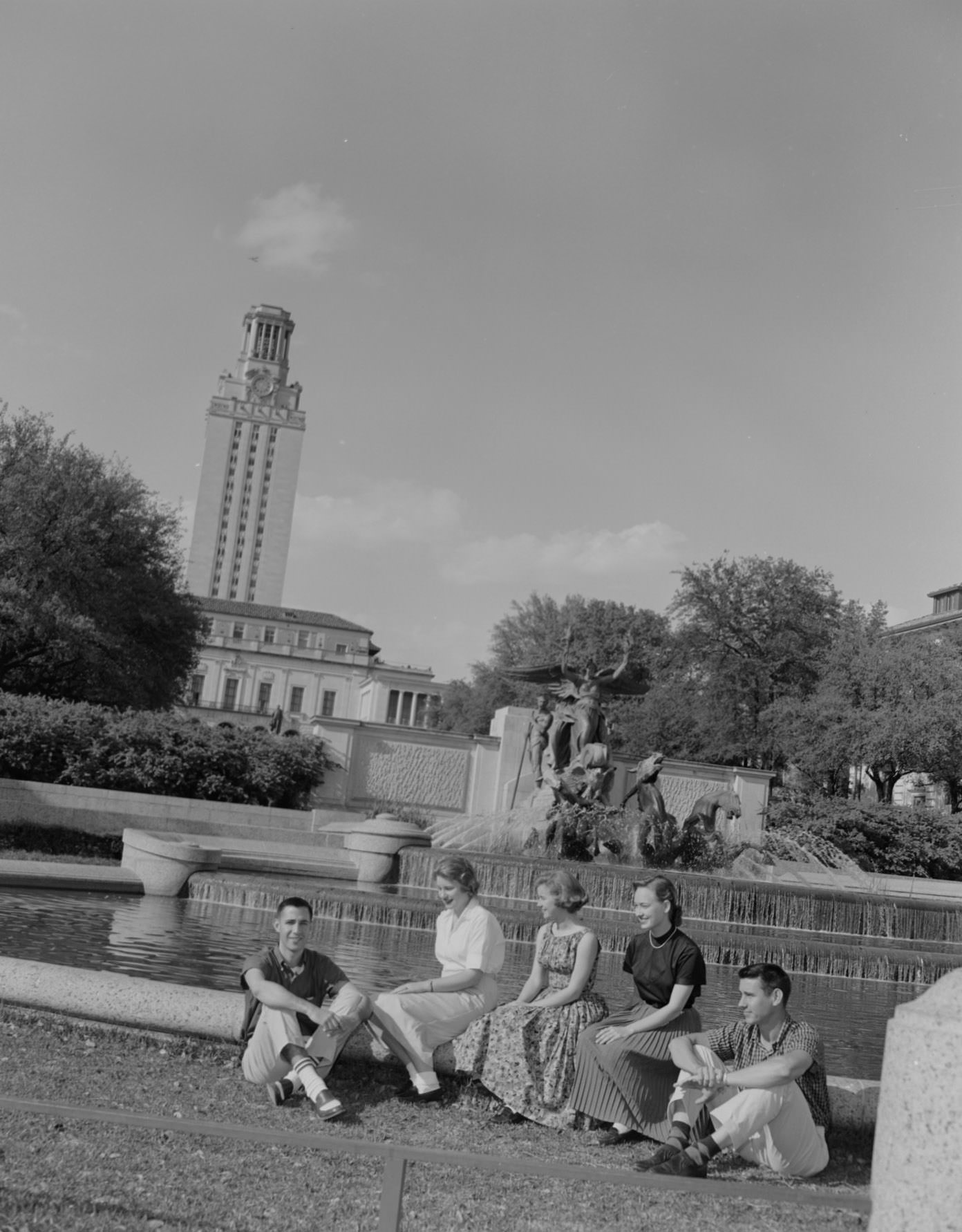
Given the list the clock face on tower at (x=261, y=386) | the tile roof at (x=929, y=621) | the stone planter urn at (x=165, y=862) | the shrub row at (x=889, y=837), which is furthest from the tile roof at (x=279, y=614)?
the stone planter urn at (x=165, y=862)

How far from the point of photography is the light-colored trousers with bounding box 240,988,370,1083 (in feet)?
18.9

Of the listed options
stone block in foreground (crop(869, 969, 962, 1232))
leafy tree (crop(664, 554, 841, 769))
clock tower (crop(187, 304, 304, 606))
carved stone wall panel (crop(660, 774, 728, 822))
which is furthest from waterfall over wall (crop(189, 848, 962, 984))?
clock tower (crop(187, 304, 304, 606))

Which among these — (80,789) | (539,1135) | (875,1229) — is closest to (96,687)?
(80,789)

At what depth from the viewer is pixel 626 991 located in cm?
1024

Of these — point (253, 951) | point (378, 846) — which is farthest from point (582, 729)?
→ point (253, 951)

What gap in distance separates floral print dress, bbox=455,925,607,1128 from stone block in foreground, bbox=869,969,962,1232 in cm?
281

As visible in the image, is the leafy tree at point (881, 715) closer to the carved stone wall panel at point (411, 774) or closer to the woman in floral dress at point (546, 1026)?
the carved stone wall panel at point (411, 774)

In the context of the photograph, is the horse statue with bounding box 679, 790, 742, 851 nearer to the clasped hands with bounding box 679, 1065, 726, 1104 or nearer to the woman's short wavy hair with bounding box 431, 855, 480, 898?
the woman's short wavy hair with bounding box 431, 855, 480, 898

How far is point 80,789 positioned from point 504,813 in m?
9.19

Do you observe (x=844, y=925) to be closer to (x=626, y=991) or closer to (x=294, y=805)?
(x=626, y=991)

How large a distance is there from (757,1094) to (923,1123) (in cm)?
227

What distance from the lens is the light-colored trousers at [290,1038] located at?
576 cm

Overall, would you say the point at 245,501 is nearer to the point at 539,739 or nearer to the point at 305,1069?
the point at 539,739

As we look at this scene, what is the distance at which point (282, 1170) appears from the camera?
4605 mm
